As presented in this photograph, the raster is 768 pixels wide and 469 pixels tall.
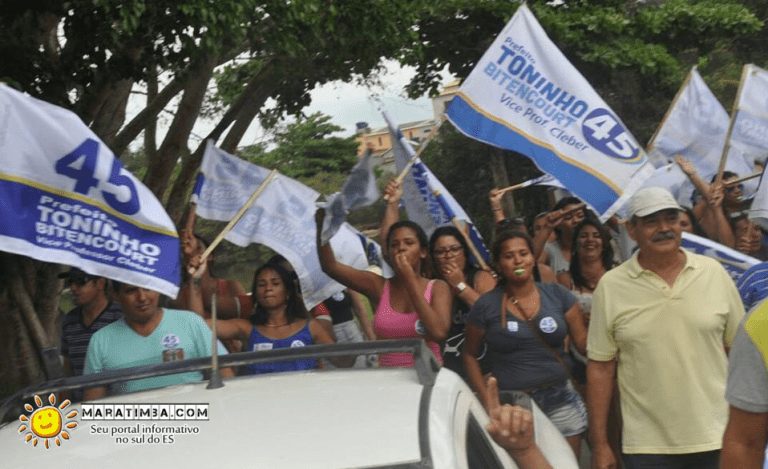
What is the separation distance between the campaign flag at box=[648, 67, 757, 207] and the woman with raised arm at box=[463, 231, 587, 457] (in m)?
3.00

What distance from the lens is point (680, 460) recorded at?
12.2 feet

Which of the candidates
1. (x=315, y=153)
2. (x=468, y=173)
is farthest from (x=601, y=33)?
(x=315, y=153)

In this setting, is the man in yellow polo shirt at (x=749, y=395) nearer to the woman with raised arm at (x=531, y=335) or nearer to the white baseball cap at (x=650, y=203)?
the white baseball cap at (x=650, y=203)

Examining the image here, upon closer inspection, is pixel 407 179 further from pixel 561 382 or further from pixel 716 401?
pixel 716 401

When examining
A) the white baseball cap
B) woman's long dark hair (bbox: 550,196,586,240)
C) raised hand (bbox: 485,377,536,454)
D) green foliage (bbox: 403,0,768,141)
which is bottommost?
raised hand (bbox: 485,377,536,454)

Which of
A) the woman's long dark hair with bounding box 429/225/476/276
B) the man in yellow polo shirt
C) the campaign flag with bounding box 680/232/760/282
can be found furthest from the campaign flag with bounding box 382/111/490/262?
the man in yellow polo shirt

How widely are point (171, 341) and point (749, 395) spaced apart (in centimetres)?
248

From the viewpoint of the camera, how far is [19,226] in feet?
12.9

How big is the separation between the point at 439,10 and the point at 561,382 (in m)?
8.13

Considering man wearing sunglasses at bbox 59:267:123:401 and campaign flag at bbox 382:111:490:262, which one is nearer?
man wearing sunglasses at bbox 59:267:123:401

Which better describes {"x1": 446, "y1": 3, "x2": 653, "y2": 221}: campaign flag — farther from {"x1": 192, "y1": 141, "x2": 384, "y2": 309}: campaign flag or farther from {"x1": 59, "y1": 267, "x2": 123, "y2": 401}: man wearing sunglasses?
{"x1": 59, "y1": 267, "x2": 123, "y2": 401}: man wearing sunglasses

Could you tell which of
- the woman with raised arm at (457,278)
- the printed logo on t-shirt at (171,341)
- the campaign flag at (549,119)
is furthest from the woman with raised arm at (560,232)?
the printed logo on t-shirt at (171,341)

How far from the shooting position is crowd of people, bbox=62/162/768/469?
3637 millimetres

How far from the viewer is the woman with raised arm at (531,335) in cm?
449
